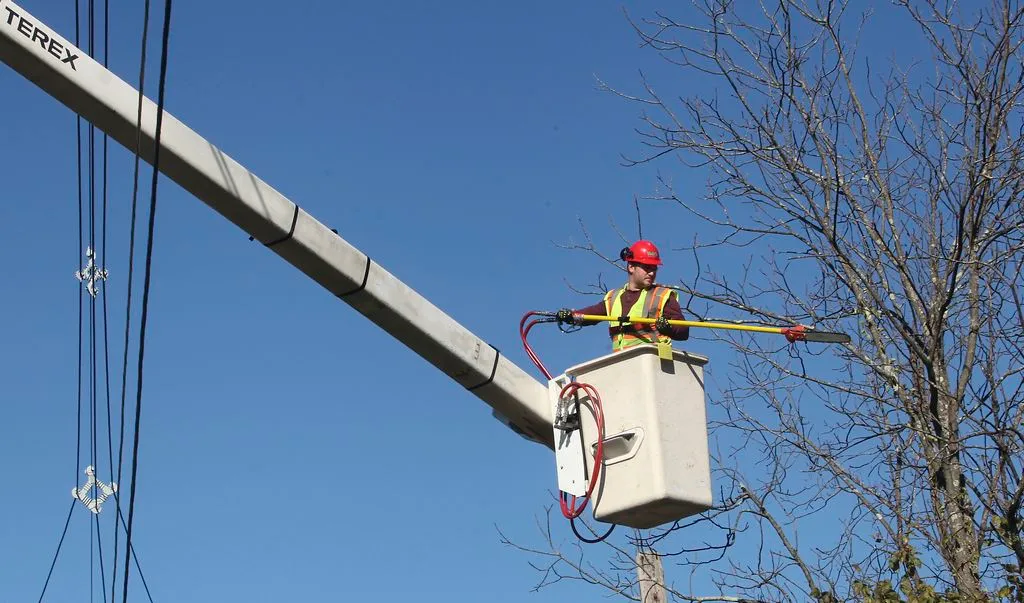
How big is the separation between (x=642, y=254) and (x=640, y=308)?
42cm

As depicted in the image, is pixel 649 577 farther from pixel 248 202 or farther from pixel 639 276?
pixel 248 202

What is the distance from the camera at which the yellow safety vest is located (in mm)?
6777

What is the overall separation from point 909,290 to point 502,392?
161 inches

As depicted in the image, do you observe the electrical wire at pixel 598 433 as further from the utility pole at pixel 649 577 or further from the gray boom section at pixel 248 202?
the utility pole at pixel 649 577

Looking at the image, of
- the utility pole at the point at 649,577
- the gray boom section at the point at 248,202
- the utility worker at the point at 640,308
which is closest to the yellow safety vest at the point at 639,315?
the utility worker at the point at 640,308

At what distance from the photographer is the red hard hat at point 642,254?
7.32 metres

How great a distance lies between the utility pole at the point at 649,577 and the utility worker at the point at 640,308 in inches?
144

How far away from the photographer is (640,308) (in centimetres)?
701

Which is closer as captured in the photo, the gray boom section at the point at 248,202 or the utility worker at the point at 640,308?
the gray boom section at the point at 248,202

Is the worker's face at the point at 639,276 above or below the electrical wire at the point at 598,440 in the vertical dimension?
above

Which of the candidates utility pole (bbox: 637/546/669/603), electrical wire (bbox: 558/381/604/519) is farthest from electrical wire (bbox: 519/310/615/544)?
utility pole (bbox: 637/546/669/603)

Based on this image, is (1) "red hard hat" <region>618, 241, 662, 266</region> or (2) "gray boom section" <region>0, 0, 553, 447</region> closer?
(2) "gray boom section" <region>0, 0, 553, 447</region>

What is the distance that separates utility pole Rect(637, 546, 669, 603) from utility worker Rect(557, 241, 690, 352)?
3.66 meters

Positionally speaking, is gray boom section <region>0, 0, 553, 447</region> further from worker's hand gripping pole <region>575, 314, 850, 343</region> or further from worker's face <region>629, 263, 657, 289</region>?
worker's face <region>629, 263, 657, 289</region>
